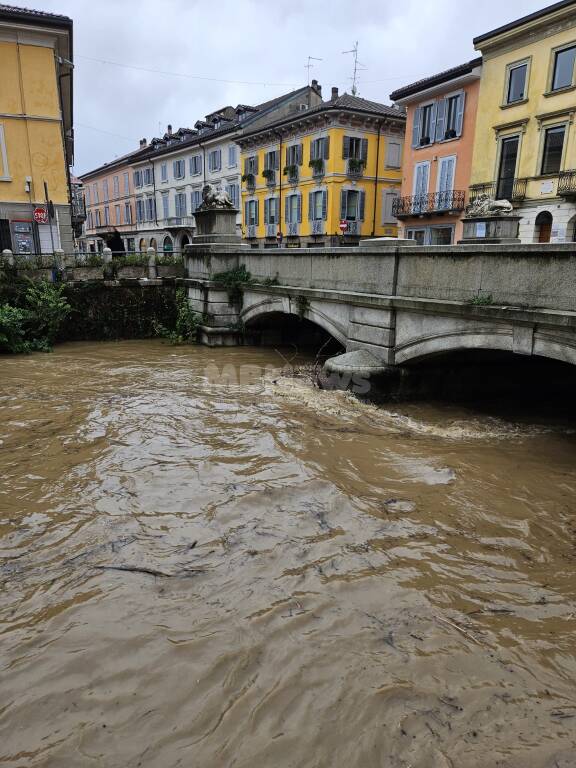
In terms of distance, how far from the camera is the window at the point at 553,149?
20.0 metres

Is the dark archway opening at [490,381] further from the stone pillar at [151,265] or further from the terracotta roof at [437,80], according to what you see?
the terracotta roof at [437,80]

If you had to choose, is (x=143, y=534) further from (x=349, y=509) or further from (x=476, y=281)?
(x=476, y=281)

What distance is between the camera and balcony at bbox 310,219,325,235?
3195cm

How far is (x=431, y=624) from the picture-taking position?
430cm

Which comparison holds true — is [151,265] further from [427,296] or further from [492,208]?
[492,208]

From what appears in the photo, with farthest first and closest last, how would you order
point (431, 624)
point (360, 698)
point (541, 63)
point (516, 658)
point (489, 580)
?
point (541, 63), point (489, 580), point (431, 624), point (516, 658), point (360, 698)

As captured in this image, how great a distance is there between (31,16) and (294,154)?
632 inches

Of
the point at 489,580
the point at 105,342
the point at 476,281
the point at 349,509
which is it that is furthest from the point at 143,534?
the point at 105,342

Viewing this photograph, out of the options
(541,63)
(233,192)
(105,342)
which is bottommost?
(105,342)

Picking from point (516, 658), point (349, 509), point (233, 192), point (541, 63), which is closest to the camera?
point (516, 658)

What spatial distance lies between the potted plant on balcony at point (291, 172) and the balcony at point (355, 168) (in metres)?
3.82

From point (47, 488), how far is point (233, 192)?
1406 inches

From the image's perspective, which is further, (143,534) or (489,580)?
(143,534)

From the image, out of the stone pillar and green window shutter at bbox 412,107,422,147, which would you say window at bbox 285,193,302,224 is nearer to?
green window shutter at bbox 412,107,422,147
